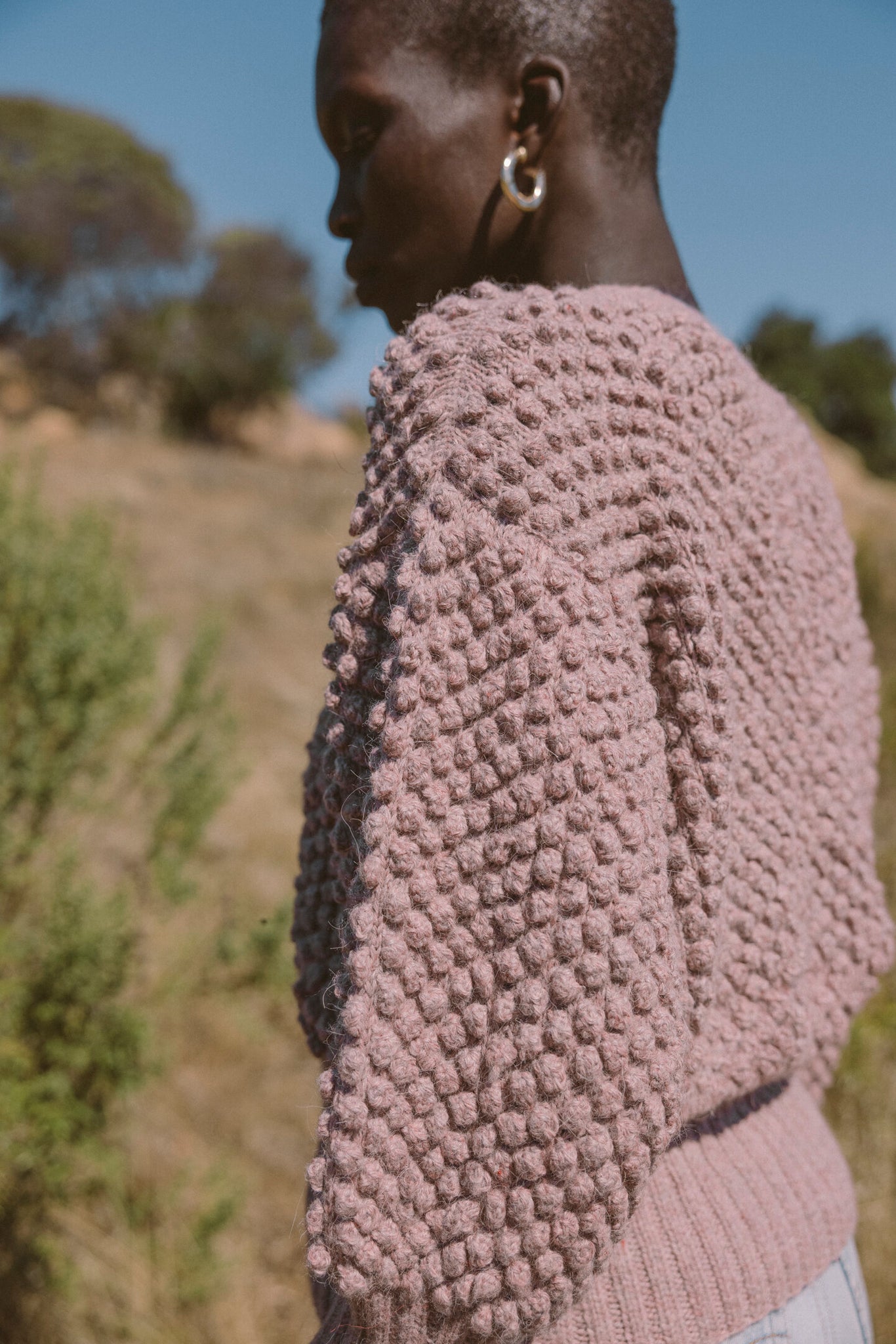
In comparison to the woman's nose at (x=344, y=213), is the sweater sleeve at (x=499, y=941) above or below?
below

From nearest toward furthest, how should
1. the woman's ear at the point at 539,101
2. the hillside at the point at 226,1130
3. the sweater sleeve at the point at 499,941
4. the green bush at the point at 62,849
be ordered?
1. the sweater sleeve at the point at 499,941
2. the woman's ear at the point at 539,101
3. the green bush at the point at 62,849
4. the hillside at the point at 226,1130

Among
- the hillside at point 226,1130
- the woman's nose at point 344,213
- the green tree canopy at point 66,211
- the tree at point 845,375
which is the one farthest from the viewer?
the tree at point 845,375

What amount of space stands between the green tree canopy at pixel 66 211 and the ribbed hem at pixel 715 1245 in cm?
1759

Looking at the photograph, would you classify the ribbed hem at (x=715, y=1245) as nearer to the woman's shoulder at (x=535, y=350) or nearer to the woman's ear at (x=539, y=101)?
the woman's shoulder at (x=535, y=350)

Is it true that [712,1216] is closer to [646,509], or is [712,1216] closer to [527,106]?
[646,509]

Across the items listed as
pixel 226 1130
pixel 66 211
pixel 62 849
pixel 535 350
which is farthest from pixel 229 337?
pixel 535 350

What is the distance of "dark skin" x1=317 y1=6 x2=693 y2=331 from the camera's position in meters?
0.98

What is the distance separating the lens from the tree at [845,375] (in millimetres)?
25172

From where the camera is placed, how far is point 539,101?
3.22 ft

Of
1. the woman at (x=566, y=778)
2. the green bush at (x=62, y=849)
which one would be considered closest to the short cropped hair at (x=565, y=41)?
the woman at (x=566, y=778)

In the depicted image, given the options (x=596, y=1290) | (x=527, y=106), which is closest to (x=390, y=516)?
(x=527, y=106)

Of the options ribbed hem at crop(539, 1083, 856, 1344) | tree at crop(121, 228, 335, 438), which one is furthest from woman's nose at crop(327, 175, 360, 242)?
tree at crop(121, 228, 335, 438)

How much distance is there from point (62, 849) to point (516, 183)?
1.95m

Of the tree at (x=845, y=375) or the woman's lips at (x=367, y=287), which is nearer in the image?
the woman's lips at (x=367, y=287)
